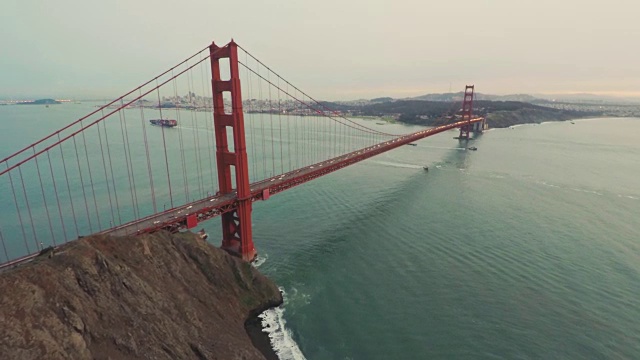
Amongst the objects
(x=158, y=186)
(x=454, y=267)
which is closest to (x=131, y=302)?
(x=454, y=267)

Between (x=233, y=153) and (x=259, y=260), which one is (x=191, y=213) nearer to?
(x=233, y=153)

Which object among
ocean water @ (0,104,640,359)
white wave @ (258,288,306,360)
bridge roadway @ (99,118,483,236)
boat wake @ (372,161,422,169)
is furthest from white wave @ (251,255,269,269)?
boat wake @ (372,161,422,169)

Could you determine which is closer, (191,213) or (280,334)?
(280,334)

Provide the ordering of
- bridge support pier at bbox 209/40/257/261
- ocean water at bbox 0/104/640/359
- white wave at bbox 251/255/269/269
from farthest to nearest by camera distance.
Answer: white wave at bbox 251/255/269/269, bridge support pier at bbox 209/40/257/261, ocean water at bbox 0/104/640/359

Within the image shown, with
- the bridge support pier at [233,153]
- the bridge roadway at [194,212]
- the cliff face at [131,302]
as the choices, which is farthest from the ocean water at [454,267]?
the bridge roadway at [194,212]

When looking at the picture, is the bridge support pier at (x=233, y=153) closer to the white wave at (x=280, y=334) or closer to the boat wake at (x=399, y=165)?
the white wave at (x=280, y=334)

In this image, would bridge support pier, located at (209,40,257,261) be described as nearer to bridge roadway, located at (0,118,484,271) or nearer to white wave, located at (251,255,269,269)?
white wave, located at (251,255,269,269)
